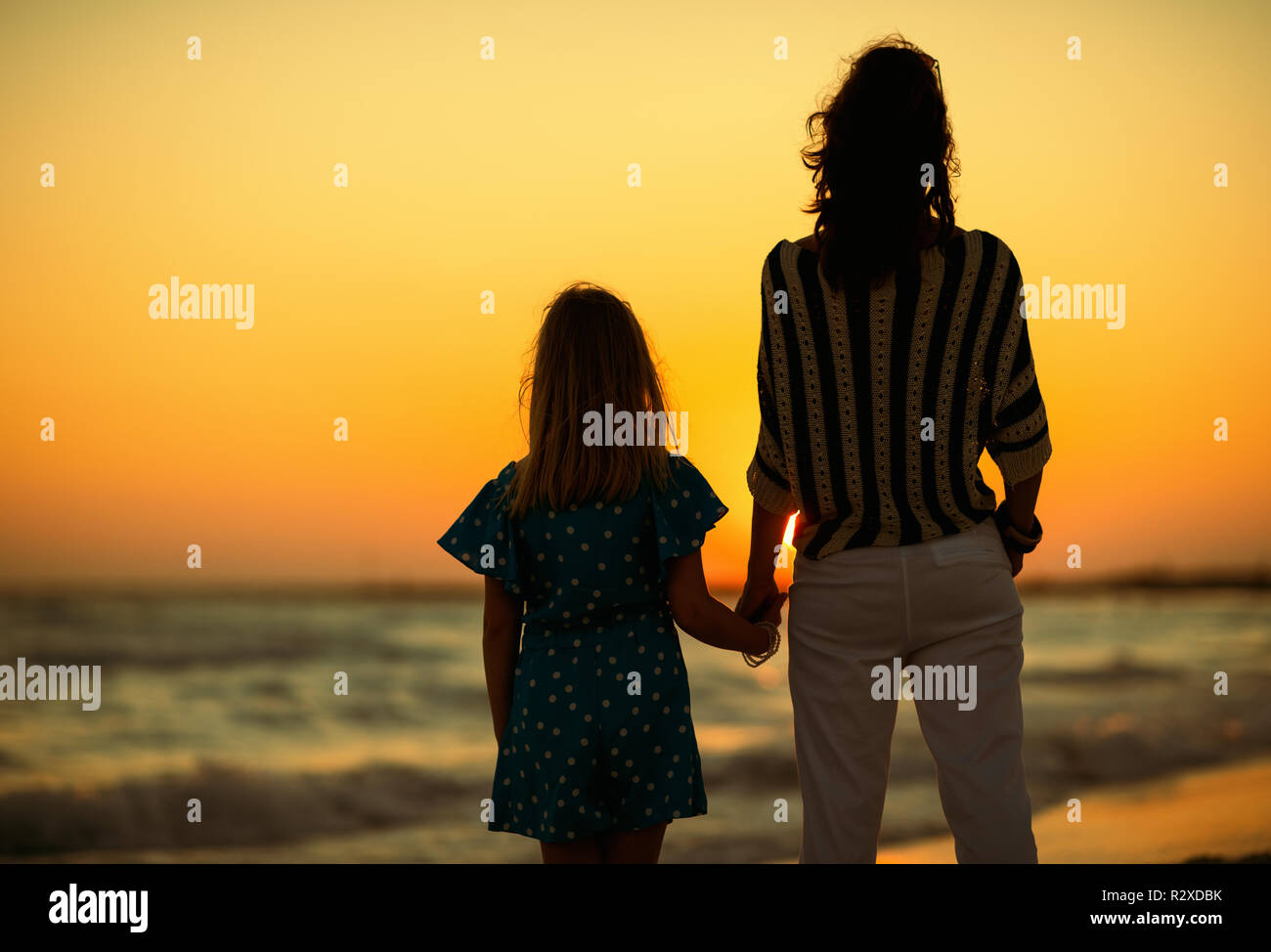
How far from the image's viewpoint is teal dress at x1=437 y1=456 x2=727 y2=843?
2188 millimetres

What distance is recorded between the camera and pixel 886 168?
204 centimetres

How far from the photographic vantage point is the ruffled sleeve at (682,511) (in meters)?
2.18

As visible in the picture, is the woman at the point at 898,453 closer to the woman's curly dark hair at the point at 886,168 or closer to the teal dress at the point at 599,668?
the woman's curly dark hair at the point at 886,168

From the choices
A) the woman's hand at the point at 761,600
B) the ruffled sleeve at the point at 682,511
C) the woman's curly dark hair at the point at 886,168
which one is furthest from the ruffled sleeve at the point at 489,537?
the woman's curly dark hair at the point at 886,168

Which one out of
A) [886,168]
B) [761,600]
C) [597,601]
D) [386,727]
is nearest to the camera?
[886,168]

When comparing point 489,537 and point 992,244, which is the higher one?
point 992,244

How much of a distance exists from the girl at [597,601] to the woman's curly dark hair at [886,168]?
0.46 m

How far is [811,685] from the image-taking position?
2.13 m

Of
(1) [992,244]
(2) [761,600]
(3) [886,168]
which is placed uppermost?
(3) [886,168]

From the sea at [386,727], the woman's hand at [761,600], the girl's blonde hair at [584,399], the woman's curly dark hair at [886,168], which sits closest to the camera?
the woman's curly dark hair at [886,168]

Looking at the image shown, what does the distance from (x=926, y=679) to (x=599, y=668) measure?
1.97ft

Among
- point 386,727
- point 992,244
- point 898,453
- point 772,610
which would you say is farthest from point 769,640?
point 386,727

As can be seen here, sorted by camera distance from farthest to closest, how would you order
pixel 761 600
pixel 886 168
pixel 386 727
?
pixel 386 727
pixel 761 600
pixel 886 168

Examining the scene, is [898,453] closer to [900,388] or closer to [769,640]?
[900,388]
